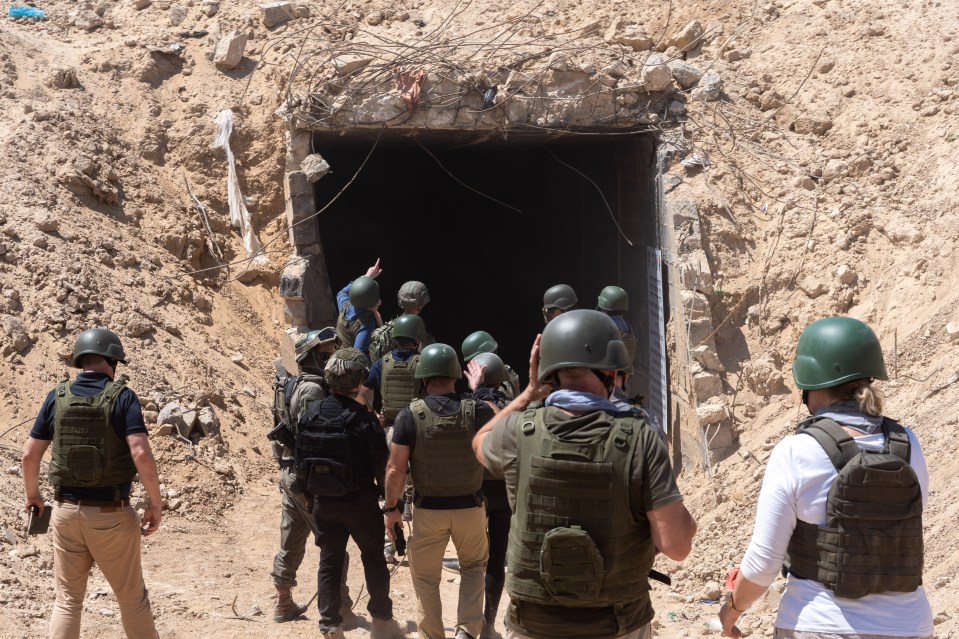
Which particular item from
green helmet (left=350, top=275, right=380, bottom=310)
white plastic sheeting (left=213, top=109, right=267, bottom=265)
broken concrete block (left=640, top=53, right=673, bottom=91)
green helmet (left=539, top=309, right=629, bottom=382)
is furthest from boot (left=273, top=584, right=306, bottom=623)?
broken concrete block (left=640, top=53, right=673, bottom=91)

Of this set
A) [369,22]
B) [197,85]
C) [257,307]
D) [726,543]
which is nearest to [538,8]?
[369,22]

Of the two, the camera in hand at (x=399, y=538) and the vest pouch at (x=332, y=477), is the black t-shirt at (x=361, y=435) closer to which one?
the vest pouch at (x=332, y=477)

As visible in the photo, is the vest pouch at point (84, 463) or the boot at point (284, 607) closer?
the vest pouch at point (84, 463)

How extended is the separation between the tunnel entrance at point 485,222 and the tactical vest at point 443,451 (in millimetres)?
6243

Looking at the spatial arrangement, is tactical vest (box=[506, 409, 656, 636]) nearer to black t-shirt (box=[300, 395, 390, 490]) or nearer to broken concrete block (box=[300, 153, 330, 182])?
→ black t-shirt (box=[300, 395, 390, 490])

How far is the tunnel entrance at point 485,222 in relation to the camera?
40.2 ft

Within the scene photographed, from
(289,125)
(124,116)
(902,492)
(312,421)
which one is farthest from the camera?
(124,116)

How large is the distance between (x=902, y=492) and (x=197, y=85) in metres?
11.0

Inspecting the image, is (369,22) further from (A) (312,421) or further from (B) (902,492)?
(B) (902,492)

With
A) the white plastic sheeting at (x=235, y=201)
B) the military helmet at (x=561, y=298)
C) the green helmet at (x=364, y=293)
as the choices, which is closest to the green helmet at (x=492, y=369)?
the military helmet at (x=561, y=298)

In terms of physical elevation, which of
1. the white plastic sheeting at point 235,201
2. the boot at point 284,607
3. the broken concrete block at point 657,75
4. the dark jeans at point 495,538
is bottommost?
the boot at point 284,607

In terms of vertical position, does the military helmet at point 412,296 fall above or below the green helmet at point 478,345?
above

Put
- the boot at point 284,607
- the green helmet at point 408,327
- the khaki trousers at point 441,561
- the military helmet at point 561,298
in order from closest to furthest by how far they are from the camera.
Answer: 1. the khaki trousers at point 441,561
2. the boot at point 284,607
3. the green helmet at point 408,327
4. the military helmet at point 561,298

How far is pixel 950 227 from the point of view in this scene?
28.2 feet
